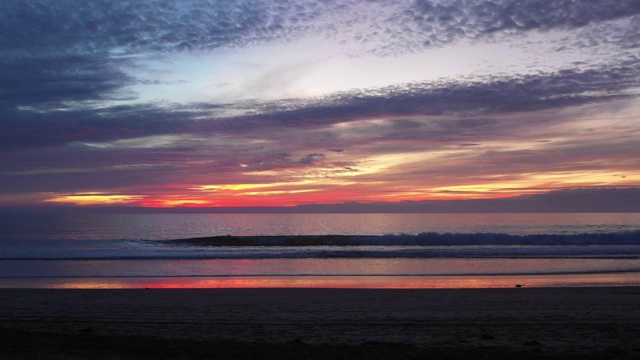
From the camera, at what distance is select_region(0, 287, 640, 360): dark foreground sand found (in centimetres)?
873

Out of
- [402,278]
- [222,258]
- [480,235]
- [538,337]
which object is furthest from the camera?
[480,235]

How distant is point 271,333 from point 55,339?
4012 mm

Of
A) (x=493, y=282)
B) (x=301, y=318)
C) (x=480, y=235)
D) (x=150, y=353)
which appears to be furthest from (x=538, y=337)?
(x=480, y=235)

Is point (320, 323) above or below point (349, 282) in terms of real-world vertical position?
above

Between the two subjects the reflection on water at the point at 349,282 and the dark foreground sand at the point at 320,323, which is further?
the reflection on water at the point at 349,282

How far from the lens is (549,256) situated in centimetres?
3148

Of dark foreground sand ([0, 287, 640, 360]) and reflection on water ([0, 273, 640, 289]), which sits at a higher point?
dark foreground sand ([0, 287, 640, 360])

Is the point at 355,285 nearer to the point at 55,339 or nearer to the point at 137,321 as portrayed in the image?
the point at 137,321

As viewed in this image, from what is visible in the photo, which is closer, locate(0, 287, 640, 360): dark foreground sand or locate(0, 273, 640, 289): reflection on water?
locate(0, 287, 640, 360): dark foreground sand

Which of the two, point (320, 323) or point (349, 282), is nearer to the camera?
point (320, 323)

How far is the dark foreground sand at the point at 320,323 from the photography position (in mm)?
8727

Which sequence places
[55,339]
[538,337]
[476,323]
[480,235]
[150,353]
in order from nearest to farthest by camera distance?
[150,353], [55,339], [538,337], [476,323], [480,235]

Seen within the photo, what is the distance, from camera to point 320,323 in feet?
38.3

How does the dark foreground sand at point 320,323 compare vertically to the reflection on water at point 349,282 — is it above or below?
above
